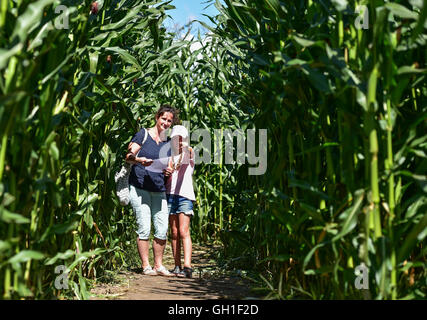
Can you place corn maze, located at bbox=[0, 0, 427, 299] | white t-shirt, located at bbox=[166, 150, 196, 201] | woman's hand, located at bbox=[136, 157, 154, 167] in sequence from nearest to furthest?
corn maze, located at bbox=[0, 0, 427, 299] < woman's hand, located at bbox=[136, 157, 154, 167] < white t-shirt, located at bbox=[166, 150, 196, 201]

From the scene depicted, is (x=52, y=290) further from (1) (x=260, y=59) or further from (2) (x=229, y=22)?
(2) (x=229, y=22)

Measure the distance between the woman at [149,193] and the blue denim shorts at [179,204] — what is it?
11cm

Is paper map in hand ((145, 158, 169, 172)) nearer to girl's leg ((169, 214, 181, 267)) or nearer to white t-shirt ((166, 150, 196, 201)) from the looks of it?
white t-shirt ((166, 150, 196, 201))

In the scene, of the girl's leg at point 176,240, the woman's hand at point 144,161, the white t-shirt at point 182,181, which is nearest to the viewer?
the woman's hand at point 144,161

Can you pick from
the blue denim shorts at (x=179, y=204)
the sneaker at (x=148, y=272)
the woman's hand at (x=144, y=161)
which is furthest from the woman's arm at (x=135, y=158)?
the sneaker at (x=148, y=272)

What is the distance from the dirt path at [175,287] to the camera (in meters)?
3.67

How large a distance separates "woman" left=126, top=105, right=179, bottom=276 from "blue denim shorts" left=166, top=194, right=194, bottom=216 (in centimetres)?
11

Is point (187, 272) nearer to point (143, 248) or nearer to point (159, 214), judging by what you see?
point (143, 248)

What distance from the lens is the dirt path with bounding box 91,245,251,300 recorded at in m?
3.67

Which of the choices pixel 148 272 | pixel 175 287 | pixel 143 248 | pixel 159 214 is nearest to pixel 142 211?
pixel 159 214

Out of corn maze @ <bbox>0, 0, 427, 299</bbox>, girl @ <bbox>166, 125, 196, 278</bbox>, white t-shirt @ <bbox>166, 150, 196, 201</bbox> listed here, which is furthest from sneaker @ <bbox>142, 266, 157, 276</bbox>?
corn maze @ <bbox>0, 0, 427, 299</bbox>

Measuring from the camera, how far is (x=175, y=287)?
4129 millimetres

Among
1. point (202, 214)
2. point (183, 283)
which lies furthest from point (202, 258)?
point (183, 283)

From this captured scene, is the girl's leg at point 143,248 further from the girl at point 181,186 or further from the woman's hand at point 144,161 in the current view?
the woman's hand at point 144,161
